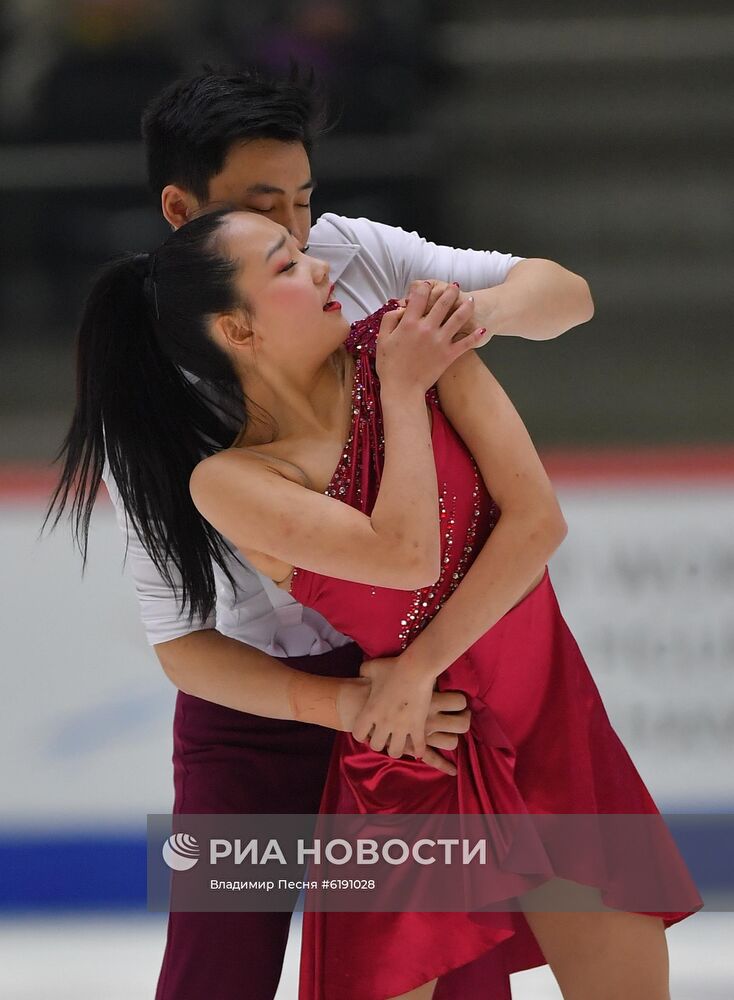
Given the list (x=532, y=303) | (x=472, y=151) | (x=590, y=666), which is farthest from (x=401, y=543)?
(x=472, y=151)

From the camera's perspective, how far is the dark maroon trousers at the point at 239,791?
1.73 m

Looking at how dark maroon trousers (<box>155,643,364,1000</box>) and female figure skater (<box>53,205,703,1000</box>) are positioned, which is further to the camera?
dark maroon trousers (<box>155,643,364,1000</box>)

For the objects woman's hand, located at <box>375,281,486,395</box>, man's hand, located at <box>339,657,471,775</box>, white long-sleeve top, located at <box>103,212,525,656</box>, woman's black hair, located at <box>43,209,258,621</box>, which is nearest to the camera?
woman's hand, located at <box>375,281,486,395</box>

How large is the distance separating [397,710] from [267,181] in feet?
2.02

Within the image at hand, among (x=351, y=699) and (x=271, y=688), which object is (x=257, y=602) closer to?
(x=271, y=688)

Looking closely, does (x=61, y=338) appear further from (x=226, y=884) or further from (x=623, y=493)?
(x=226, y=884)

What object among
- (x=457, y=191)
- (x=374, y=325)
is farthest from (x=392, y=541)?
→ (x=457, y=191)

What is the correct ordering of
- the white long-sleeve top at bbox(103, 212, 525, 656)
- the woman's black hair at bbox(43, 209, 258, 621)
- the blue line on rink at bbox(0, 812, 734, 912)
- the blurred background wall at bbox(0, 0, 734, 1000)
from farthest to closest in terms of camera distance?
the blurred background wall at bbox(0, 0, 734, 1000) < the blue line on rink at bbox(0, 812, 734, 912) < the white long-sleeve top at bbox(103, 212, 525, 656) < the woman's black hair at bbox(43, 209, 258, 621)

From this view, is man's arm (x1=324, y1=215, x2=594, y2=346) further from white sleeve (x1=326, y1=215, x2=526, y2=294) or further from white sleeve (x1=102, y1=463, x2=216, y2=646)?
white sleeve (x1=102, y1=463, x2=216, y2=646)

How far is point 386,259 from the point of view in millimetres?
1848

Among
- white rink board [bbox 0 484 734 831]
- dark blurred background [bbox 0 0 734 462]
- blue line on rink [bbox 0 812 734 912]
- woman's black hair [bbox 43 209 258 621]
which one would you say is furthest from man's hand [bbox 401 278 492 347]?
dark blurred background [bbox 0 0 734 462]

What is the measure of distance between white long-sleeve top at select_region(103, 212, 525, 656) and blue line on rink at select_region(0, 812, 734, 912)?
1193 millimetres

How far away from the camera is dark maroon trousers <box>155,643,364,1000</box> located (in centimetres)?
173

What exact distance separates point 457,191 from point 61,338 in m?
1.14
